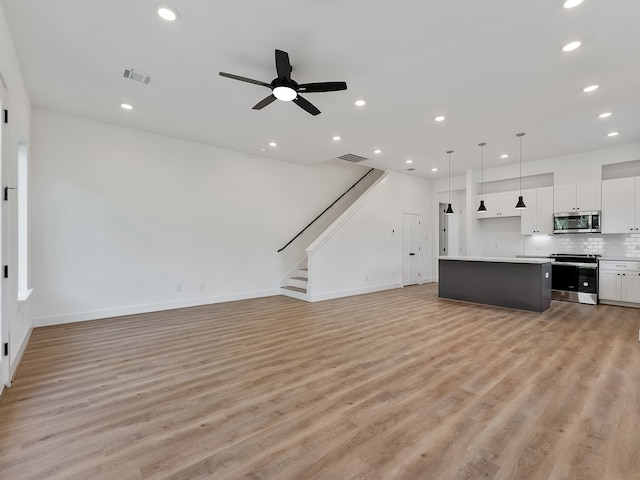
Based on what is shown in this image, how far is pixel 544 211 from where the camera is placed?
23.8 ft

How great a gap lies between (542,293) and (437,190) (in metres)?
4.76

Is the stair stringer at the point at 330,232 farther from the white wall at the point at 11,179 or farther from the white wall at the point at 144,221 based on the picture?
the white wall at the point at 11,179

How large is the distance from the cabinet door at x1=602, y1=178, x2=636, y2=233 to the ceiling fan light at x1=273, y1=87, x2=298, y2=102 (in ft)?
22.7

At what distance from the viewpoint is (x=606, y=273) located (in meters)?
6.18

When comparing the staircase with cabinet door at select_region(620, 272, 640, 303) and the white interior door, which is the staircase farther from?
cabinet door at select_region(620, 272, 640, 303)

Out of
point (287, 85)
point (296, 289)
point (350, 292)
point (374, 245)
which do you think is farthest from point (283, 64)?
point (374, 245)

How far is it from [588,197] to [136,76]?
848cm

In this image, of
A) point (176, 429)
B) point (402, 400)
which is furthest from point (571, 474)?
point (176, 429)

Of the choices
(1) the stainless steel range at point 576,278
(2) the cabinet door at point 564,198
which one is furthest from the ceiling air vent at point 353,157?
(1) the stainless steel range at point 576,278

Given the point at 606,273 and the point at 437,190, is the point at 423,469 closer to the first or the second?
the point at 606,273

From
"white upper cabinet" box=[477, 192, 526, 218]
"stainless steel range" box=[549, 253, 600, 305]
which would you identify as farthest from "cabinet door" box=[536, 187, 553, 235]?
"stainless steel range" box=[549, 253, 600, 305]

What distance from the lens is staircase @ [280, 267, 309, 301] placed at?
6889 millimetres

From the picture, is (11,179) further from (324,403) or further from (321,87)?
(324,403)

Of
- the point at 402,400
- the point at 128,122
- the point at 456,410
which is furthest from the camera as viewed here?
the point at 128,122
